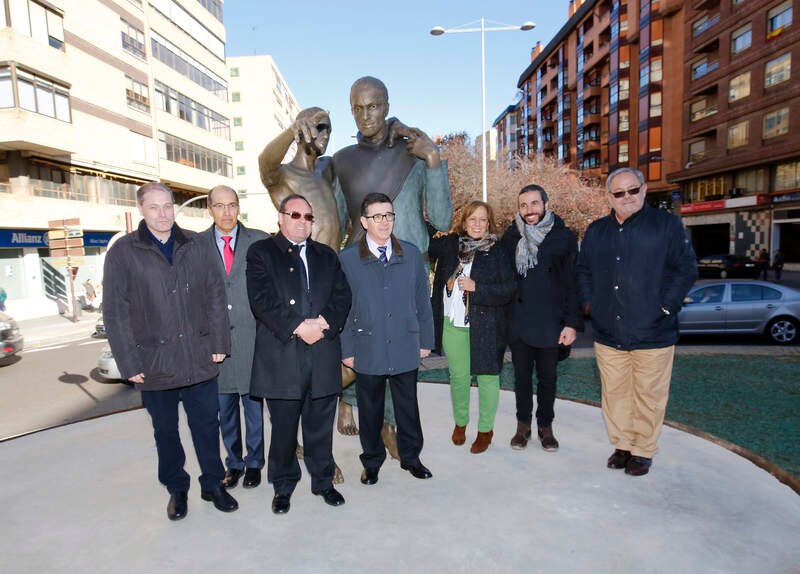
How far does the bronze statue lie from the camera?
133 inches

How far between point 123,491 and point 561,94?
56.6 metres

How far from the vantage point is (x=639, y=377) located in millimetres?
3490

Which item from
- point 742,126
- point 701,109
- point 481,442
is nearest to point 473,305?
point 481,442

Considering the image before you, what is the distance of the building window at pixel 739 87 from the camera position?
27000 mm

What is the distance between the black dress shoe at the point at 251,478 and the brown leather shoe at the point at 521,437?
6.33ft

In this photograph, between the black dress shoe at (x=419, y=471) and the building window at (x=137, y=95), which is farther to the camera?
the building window at (x=137, y=95)

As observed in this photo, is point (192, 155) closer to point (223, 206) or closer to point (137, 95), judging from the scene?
point (137, 95)

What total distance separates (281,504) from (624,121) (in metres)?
44.0

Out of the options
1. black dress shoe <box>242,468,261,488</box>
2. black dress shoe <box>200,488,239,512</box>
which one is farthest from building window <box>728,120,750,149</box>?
black dress shoe <box>200,488,239,512</box>

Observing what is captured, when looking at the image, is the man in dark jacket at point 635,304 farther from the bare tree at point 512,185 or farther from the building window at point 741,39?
the building window at point 741,39

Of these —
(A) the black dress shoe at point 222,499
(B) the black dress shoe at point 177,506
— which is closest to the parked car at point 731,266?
(A) the black dress shoe at point 222,499

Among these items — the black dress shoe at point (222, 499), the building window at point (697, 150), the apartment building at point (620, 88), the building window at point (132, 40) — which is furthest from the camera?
the apartment building at point (620, 88)

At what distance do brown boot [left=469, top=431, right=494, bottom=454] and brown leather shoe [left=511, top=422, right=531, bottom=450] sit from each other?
0.22 metres

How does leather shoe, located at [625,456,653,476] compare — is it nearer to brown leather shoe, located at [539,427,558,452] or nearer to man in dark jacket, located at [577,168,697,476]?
man in dark jacket, located at [577,168,697,476]
